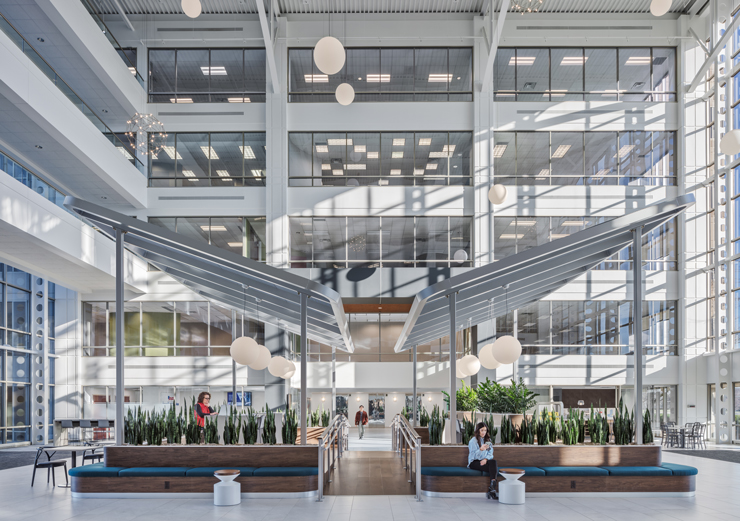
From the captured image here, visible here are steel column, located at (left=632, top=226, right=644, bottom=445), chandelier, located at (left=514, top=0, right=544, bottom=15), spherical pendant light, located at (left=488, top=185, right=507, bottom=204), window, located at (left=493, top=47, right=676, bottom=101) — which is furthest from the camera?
window, located at (left=493, top=47, right=676, bottom=101)

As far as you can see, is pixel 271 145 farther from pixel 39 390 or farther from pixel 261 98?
pixel 39 390

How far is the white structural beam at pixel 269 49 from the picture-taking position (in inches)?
813

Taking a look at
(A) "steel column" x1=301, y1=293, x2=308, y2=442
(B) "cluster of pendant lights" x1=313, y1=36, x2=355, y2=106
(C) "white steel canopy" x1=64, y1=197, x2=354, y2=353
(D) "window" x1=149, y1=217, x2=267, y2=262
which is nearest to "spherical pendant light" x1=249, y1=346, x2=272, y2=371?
(C) "white steel canopy" x1=64, y1=197, x2=354, y2=353

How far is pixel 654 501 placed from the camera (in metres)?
8.85

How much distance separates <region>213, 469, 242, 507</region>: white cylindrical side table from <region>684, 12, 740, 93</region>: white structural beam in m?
19.7

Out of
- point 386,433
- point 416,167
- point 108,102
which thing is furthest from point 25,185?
point 386,433

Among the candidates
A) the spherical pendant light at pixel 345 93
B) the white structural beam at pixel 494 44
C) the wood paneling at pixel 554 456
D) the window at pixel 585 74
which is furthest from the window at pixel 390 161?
the wood paneling at pixel 554 456

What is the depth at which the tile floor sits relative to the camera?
7.80m

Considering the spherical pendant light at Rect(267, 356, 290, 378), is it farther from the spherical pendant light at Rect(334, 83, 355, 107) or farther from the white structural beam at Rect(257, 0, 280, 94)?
the white structural beam at Rect(257, 0, 280, 94)

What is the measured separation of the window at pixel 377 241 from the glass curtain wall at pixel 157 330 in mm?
3591

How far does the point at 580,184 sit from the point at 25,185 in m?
17.7

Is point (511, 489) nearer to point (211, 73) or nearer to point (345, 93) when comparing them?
point (345, 93)

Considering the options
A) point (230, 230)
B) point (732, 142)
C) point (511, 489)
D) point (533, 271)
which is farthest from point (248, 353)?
point (230, 230)

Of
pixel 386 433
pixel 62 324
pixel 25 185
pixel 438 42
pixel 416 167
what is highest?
pixel 438 42
